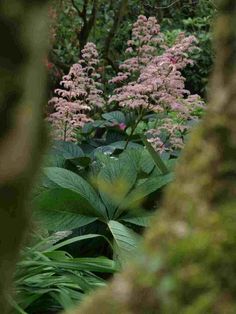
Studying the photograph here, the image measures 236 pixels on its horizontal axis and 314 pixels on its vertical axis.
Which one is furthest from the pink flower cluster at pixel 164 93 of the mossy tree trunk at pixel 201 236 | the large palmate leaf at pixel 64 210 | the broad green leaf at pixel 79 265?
the mossy tree trunk at pixel 201 236

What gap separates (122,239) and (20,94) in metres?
3.34

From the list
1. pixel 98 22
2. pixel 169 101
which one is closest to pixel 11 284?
pixel 169 101

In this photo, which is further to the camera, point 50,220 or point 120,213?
point 120,213

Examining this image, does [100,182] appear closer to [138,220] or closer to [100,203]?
[138,220]

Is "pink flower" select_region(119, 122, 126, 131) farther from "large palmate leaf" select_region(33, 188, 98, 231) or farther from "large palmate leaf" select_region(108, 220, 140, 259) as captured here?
"large palmate leaf" select_region(108, 220, 140, 259)

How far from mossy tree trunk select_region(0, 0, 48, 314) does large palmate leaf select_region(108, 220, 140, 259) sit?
3.07m

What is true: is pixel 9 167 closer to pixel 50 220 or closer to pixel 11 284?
pixel 11 284

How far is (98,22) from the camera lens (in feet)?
34.0

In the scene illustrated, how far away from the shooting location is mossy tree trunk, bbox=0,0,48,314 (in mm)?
781

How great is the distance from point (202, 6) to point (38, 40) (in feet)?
34.5

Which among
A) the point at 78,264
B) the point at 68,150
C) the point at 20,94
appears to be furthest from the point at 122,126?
the point at 20,94

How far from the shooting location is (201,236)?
970mm

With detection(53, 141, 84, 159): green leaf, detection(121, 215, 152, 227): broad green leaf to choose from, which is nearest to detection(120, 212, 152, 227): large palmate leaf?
detection(121, 215, 152, 227): broad green leaf

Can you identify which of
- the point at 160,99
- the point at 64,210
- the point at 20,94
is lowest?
the point at 64,210
